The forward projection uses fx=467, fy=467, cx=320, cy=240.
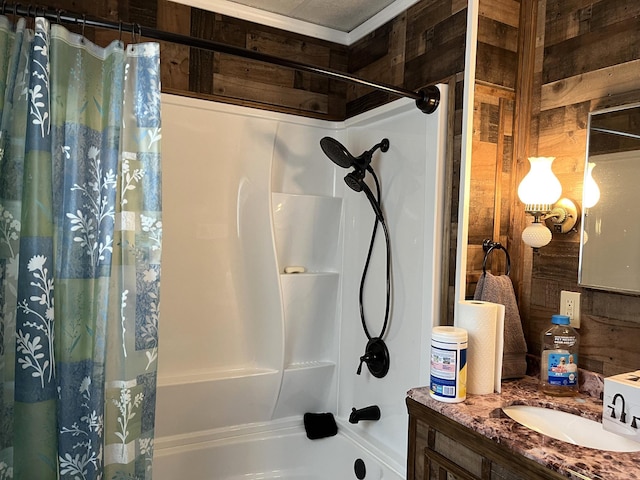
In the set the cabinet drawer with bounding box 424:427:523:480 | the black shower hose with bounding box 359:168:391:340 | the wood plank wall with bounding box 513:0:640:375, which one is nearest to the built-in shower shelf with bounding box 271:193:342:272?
the black shower hose with bounding box 359:168:391:340

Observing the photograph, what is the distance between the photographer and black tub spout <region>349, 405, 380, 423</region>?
2195 mm

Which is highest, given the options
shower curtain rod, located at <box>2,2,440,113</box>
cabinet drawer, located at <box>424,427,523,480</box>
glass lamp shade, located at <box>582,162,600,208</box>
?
shower curtain rod, located at <box>2,2,440,113</box>

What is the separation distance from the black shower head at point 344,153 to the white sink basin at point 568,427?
48.8 inches

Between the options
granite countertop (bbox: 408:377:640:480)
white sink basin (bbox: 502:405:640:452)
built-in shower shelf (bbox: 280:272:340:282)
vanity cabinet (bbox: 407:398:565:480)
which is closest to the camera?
granite countertop (bbox: 408:377:640:480)

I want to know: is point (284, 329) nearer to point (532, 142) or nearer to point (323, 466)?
point (323, 466)

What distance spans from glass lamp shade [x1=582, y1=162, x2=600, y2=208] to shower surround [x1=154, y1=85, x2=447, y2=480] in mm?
539

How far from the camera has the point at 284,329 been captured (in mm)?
2326

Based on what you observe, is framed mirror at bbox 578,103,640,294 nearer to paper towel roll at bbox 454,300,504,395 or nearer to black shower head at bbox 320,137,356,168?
paper towel roll at bbox 454,300,504,395

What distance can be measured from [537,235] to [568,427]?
2.03ft

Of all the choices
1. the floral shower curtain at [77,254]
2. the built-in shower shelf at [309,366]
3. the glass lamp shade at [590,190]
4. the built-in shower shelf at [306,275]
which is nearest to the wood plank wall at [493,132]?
the glass lamp shade at [590,190]

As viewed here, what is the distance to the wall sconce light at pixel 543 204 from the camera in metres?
1.59

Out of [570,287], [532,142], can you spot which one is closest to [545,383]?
[570,287]

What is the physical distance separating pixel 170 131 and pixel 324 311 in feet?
3.91

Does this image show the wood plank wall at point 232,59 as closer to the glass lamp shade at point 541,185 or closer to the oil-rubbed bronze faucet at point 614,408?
the glass lamp shade at point 541,185
